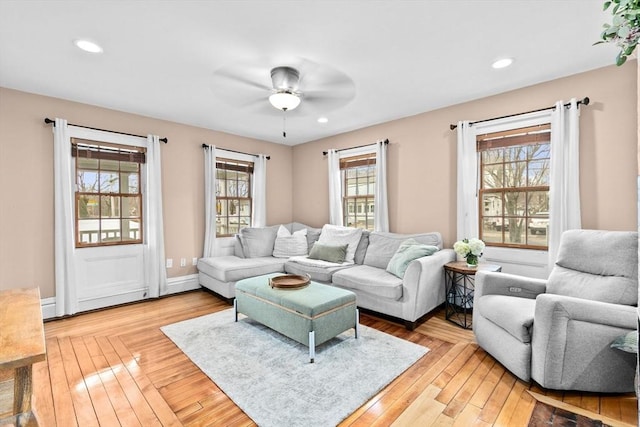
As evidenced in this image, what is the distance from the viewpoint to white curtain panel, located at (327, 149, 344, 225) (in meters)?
4.99

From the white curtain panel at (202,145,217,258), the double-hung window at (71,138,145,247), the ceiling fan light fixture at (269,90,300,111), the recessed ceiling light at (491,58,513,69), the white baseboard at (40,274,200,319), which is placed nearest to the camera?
the recessed ceiling light at (491,58,513,69)

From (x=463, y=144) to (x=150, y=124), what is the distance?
163 inches

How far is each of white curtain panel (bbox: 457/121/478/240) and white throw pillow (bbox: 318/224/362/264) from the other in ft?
4.59

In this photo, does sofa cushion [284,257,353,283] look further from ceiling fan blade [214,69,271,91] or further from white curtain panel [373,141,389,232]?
ceiling fan blade [214,69,271,91]

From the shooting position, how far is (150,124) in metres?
4.18

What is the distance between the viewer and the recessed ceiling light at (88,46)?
232cm

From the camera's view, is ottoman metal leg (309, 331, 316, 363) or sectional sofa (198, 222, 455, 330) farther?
sectional sofa (198, 222, 455, 330)

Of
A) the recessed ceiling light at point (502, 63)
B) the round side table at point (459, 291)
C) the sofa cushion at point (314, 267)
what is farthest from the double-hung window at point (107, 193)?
the recessed ceiling light at point (502, 63)

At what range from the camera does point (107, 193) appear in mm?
3893

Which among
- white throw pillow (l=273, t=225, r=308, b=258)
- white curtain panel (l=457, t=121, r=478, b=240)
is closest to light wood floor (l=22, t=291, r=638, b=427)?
white curtain panel (l=457, t=121, r=478, b=240)

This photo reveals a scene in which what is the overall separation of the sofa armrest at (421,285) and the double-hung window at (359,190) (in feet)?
5.12

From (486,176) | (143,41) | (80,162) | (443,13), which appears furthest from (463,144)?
(80,162)

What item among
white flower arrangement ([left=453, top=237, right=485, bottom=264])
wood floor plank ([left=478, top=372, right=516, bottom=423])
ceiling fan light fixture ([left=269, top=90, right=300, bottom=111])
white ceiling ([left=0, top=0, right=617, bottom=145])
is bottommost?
wood floor plank ([left=478, top=372, right=516, bottom=423])

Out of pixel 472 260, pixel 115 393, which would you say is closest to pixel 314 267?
pixel 472 260
